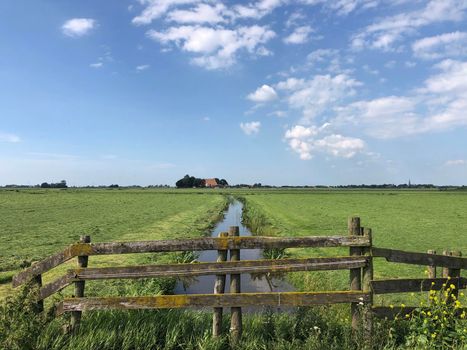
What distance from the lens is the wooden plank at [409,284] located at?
251 inches

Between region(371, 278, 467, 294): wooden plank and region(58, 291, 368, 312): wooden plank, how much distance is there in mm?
364

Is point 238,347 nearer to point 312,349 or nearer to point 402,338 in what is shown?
point 312,349

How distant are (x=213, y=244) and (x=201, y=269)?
427 millimetres

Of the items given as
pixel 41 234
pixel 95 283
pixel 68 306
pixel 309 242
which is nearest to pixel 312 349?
pixel 309 242

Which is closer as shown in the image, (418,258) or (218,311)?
(218,311)

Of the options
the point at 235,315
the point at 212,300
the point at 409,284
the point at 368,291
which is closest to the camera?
the point at 212,300

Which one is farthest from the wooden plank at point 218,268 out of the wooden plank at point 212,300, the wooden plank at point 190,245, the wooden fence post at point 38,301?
the wooden fence post at point 38,301

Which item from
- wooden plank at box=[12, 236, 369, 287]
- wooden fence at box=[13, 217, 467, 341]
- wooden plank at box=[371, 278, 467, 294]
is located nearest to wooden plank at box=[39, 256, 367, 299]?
wooden fence at box=[13, 217, 467, 341]

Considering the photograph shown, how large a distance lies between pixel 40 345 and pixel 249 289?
889cm

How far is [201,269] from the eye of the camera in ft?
20.1

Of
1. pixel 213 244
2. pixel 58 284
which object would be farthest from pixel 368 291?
pixel 58 284

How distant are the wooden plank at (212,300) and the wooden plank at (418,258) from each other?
0.76 meters

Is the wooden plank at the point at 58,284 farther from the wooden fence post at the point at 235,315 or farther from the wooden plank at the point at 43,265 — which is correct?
the wooden fence post at the point at 235,315

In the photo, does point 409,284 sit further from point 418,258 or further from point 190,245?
point 190,245
